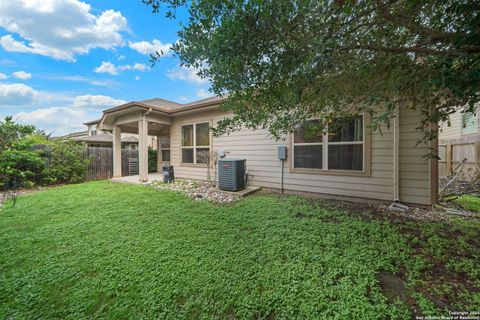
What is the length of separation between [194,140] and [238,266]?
6012 millimetres

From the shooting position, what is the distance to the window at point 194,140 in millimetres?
7199

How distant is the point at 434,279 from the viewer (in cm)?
185

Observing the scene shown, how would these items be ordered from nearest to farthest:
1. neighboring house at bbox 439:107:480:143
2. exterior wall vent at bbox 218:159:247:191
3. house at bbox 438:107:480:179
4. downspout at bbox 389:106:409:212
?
downspout at bbox 389:106:409:212, exterior wall vent at bbox 218:159:247:191, house at bbox 438:107:480:179, neighboring house at bbox 439:107:480:143

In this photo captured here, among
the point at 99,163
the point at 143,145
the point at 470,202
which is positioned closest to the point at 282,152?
the point at 470,202

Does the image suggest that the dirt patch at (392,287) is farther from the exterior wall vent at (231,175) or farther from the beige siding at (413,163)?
the exterior wall vent at (231,175)

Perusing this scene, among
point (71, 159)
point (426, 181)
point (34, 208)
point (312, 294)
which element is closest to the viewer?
point (312, 294)

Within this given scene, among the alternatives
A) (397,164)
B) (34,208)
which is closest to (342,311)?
(397,164)

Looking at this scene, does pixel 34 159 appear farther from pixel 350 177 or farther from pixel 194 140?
pixel 350 177

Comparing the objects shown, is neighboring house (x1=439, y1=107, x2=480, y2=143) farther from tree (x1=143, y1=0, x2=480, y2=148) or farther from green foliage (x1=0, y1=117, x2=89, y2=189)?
green foliage (x1=0, y1=117, x2=89, y2=189)

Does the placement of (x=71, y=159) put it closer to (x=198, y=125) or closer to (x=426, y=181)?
(x=198, y=125)

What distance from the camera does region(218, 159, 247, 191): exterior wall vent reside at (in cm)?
563

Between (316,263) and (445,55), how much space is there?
2.51 m

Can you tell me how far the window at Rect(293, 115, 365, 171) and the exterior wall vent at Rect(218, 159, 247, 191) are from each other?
65.7 inches

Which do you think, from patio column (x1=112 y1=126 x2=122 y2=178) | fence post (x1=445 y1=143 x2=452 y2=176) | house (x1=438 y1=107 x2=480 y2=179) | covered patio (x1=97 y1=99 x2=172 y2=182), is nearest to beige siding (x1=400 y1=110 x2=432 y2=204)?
house (x1=438 y1=107 x2=480 y2=179)
